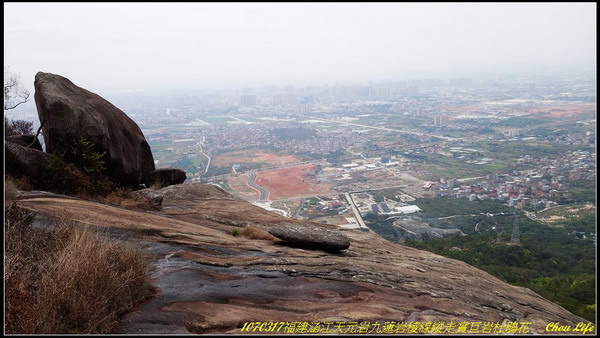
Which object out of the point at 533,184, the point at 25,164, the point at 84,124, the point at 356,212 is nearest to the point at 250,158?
the point at 356,212

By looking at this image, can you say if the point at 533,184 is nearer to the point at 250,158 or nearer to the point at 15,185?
the point at 250,158

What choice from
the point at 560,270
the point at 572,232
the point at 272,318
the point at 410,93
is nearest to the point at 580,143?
the point at 572,232

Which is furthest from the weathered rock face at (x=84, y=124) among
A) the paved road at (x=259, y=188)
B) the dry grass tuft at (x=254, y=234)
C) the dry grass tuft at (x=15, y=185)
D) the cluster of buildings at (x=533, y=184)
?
the cluster of buildings at (x=533, y=184)

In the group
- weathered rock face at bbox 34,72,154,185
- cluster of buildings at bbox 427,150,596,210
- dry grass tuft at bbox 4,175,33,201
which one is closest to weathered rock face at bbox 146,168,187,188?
weathered rock face at bbox 34,72,154,185

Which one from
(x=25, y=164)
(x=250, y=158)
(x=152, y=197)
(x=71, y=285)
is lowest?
(x=250, y=158)

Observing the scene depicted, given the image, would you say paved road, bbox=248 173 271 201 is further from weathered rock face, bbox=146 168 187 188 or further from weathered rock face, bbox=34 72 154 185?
weathered rock face, bbox=34 72 154 185

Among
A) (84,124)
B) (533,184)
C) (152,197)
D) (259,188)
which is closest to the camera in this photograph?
(84,124)

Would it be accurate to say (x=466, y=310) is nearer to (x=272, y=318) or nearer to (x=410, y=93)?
(x=272, y=318)
